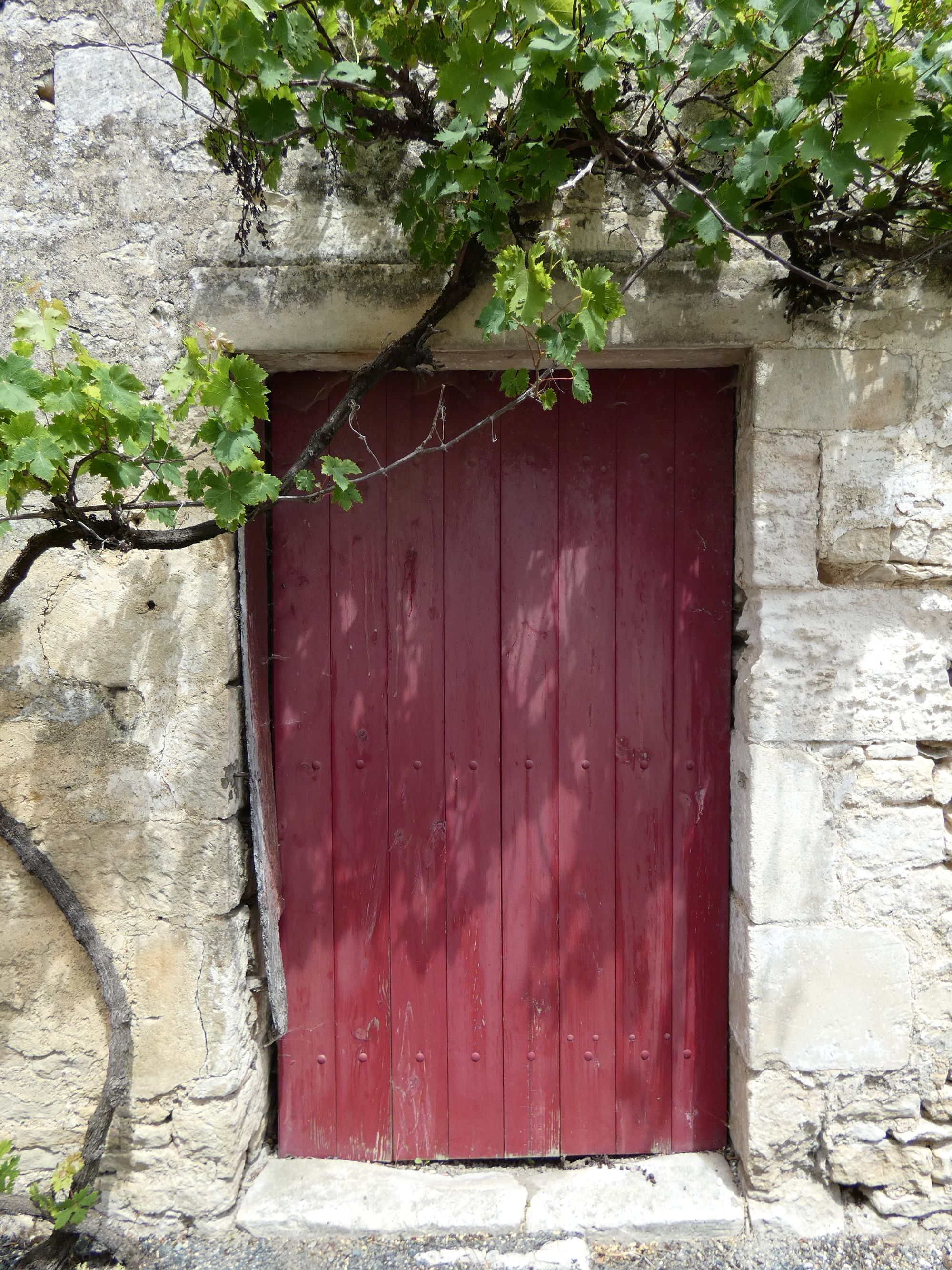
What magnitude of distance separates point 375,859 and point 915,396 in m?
1.75

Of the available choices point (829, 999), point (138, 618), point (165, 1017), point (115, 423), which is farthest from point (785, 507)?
point (165, 1017)

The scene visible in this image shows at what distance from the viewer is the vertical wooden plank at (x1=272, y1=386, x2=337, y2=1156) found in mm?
2033

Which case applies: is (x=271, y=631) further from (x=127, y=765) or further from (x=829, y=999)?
(x=829, y=999)

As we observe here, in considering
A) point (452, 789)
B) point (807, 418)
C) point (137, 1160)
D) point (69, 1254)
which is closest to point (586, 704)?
point (452, 789)

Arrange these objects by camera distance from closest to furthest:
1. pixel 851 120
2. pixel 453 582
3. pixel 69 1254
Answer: pixel 851 120, pixel 69 1254, pixel 453 582

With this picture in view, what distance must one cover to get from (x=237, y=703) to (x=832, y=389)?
5.27 feet

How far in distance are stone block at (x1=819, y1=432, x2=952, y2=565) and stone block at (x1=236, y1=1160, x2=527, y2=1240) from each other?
179 cm

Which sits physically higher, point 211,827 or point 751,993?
point 211,827

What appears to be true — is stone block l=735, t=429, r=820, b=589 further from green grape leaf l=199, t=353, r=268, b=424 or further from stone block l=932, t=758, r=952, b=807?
green grape leaf l=199, t=353, r=268, b=424

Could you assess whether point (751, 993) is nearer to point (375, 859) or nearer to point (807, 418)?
point (375, 859)

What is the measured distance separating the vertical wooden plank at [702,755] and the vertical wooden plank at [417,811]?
625 mm

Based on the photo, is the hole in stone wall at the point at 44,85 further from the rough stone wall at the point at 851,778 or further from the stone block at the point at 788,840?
the stone block at the point at 788,840

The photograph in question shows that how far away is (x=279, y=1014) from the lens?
73.5 inches

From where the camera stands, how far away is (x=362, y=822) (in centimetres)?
205
